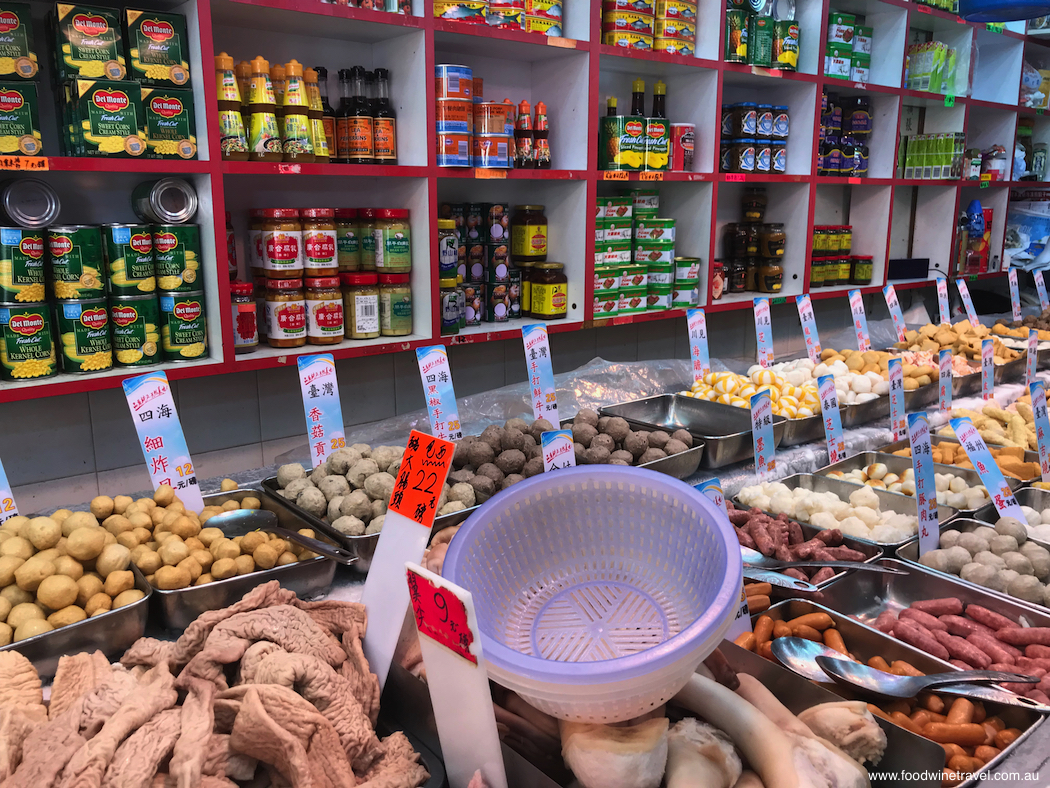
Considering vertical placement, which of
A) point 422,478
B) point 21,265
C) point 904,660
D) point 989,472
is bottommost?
point 904,660

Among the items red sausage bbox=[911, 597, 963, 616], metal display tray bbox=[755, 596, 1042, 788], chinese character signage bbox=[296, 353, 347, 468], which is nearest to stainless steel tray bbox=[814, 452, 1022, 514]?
red sausage bbox=[911, 597, 963, 616]

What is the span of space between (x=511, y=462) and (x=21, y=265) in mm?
1196

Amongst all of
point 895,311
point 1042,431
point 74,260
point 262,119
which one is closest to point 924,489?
point 1042,431

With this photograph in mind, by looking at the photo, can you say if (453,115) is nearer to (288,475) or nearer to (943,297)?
(288,475)

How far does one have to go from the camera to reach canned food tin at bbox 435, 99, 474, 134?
96.3 inches

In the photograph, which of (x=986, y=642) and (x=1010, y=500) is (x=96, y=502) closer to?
(x=986, y=642)

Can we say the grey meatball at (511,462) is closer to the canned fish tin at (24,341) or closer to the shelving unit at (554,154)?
the shelving unit at (554,154)

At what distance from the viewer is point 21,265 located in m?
1.80

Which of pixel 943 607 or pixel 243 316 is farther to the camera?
pixel 243 316

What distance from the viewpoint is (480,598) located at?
0.97 metres

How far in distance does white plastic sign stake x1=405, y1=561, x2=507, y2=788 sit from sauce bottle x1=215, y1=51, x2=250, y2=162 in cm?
166

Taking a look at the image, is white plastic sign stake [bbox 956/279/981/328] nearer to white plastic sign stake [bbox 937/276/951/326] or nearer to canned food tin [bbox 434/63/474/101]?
white plastic sign stake [bbox 937/276/951/326]

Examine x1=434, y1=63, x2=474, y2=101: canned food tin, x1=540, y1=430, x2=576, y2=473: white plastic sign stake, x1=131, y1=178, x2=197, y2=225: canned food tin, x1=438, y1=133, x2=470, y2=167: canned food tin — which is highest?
x1=434, y1=63, x2=474, y2=101: canned food tin

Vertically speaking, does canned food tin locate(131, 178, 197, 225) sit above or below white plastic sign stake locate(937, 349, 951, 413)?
above
